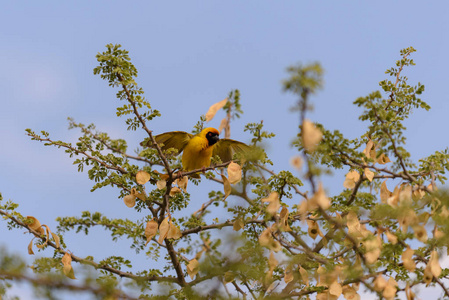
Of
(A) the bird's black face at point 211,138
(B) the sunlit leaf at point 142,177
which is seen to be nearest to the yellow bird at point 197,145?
(A) the bird's black face at point 211,138

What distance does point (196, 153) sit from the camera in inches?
236

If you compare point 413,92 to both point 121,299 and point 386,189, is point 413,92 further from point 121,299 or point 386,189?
point 121,299

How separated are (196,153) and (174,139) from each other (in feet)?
1.11

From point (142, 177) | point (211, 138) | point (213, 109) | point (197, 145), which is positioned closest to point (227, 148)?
point (211, 138)

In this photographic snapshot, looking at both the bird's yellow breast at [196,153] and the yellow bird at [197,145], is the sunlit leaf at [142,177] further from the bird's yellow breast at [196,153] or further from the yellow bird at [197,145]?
the bird's yellow breast at [196,153]

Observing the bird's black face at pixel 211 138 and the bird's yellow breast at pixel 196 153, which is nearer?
the bird's yellow breast at pixel 196 153

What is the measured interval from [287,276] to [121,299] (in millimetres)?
1234

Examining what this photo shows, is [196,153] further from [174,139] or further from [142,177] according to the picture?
[142,177]

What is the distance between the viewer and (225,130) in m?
3.52

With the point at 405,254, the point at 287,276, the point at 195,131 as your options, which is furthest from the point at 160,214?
the point at 405,254

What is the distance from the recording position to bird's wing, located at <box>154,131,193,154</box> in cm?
589

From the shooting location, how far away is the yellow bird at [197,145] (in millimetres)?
5965

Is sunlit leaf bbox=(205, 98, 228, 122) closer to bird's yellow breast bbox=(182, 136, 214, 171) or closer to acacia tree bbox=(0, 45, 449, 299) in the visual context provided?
acacia tree bbox=(0, 45, 449, 299)

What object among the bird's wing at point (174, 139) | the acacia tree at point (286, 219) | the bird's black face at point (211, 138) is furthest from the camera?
the bird's black face at point (211, 138)
